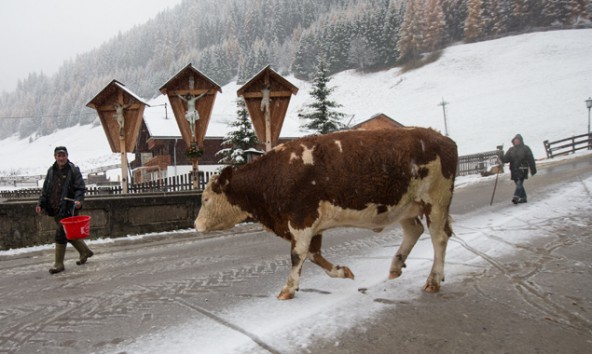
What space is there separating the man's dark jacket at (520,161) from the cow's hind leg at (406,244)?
851cm

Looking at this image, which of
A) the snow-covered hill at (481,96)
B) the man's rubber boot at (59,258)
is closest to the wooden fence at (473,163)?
the snow-covered hill at (481,96)

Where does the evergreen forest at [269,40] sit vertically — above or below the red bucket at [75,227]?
above

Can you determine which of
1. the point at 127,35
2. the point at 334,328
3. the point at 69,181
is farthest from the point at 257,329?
the point at 127,35

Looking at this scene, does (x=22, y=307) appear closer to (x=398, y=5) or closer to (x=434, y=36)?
(x=434, y=36)

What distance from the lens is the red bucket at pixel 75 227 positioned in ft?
22.0

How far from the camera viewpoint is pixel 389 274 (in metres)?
5.00

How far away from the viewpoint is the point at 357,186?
170 inches

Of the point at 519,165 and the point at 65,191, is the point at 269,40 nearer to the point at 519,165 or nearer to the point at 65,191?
the point at 519,165

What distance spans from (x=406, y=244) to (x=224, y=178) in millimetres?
2369

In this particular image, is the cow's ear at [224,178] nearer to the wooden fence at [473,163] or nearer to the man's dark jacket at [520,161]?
the man's dark jacket at [520,161]

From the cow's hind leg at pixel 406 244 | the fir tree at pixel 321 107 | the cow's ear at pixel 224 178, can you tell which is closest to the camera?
the cow's hind leg at pixel 406 244

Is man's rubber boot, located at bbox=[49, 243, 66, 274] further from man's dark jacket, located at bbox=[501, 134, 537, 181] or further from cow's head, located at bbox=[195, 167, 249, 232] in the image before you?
man's dark jacket, located at bbox=[501, 134, 537, 181]

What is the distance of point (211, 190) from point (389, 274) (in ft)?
8.06

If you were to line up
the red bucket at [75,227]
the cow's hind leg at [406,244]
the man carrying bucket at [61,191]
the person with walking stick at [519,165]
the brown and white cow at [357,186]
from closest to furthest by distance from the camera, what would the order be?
the brown and white cow at [357,186] → the cow's hind leg at [406,244] → the red bucket at [75,227] → the man carrying bucket at [61,191] → the person with walking stick at [519,165]
